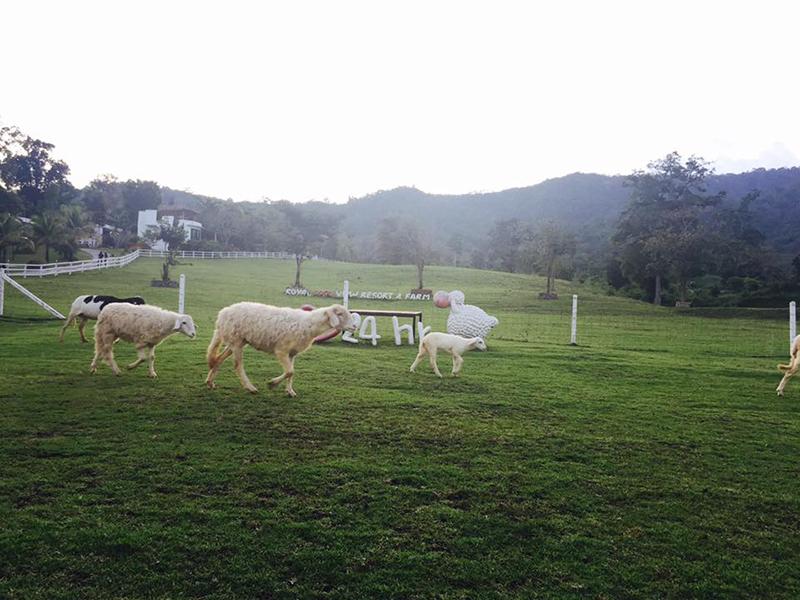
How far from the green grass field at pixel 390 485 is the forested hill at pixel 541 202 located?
72.6 metres

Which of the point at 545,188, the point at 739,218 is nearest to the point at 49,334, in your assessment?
the point at 739,218

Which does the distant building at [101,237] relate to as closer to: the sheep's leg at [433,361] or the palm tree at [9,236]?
the palm tree at [9,236]

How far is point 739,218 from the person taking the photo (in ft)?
189

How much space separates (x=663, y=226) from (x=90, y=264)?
4593cm

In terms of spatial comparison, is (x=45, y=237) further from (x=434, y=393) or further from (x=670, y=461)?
(x=670, y=461)

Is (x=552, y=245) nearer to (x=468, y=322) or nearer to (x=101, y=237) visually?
(x=468, y=322)

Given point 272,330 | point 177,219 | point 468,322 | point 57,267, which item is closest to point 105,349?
point 272,330

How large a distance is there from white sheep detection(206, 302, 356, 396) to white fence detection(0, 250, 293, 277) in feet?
72.4

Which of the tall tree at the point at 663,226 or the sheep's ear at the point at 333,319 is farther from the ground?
the tall tree at the point at 663,226

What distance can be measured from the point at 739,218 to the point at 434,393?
6094 centimetres

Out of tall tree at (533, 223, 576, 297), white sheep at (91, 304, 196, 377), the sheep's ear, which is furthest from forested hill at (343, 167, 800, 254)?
white sheep at (91, 304, 196, 377)

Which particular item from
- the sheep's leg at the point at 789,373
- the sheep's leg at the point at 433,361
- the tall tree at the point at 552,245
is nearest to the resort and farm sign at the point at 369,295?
the tall tree at the point at 552,245

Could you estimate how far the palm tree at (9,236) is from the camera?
39969mm

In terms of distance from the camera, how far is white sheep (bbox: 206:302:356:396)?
792 centimetres
